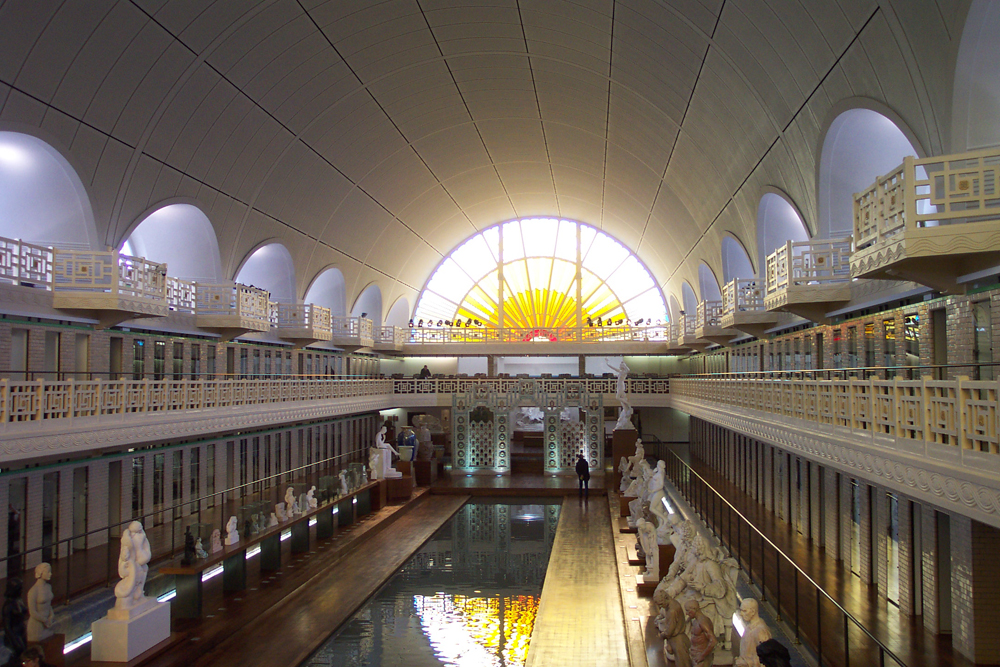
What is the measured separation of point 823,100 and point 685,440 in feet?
108

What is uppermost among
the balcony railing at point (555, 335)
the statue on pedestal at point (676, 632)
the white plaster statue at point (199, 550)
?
the balcony railing at point (555, 335)

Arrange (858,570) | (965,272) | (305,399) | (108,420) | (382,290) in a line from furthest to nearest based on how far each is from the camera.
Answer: (382,290) < (305,399) < (858,570) < (108,420) < (965,272)

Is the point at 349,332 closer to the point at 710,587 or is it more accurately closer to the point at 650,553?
the point at 650,553

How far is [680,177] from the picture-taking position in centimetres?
2769

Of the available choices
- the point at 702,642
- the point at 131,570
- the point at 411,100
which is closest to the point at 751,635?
the point at 702,642

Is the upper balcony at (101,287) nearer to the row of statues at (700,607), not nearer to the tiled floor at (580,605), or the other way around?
the tiled floor at (580,605)

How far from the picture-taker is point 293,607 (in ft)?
48.1

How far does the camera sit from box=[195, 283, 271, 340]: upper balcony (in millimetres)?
23016

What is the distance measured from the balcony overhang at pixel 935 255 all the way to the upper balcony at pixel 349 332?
27.8 metres

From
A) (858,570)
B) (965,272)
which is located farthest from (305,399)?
(965,272)

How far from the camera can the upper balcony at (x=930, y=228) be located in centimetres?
863

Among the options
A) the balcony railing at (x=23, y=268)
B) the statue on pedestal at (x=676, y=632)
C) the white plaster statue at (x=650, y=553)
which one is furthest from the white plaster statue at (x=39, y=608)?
the white plaster statue at (x=650, y=553)

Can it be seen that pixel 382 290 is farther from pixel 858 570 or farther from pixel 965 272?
pixel 965 272

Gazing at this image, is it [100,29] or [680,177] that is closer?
[100,29]
